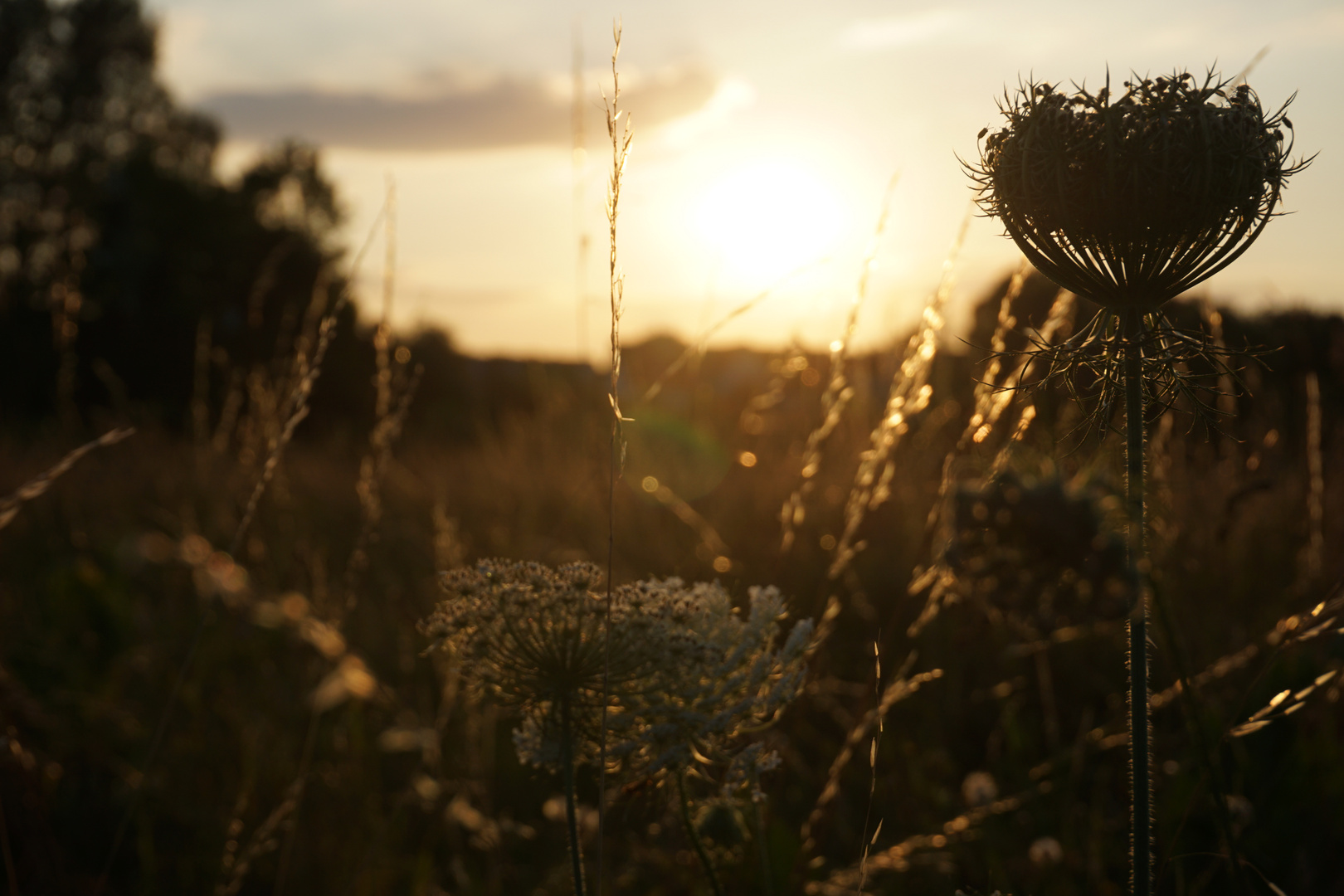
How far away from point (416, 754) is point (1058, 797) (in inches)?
87.1

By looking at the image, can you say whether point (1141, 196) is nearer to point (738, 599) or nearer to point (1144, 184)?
point (1144, 184)

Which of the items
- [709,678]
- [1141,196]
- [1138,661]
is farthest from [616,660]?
[1141,196]

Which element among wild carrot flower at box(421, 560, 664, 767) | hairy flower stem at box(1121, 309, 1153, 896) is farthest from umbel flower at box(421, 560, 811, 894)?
hairy flower stem at box(1121, 309, 1153, 896)

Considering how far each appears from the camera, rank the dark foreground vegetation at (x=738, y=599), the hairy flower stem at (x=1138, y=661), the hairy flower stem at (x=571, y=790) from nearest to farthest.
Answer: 1. the hairy flower stem at (x=1138, y=661)
2. the hairy flower stem at (x=571, y=790)
3. the dark foreground vegetation at (x=738, y=599)

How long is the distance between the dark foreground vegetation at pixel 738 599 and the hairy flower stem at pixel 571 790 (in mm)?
163

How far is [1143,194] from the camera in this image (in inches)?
46.8

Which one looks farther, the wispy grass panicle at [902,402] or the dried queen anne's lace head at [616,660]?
the wispy grass panicle at [902,402]

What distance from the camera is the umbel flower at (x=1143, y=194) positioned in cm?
118

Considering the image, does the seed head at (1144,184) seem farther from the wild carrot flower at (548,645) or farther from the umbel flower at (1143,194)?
the wild carrot flower at (548,645)

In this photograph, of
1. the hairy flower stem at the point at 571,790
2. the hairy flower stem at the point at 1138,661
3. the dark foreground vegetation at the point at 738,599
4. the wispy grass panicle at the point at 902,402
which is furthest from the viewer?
the wispy grass panicle at the point at 902,402

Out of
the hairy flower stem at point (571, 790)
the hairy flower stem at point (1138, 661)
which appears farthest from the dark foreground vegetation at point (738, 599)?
the hairy flower stem at point (571, 790)

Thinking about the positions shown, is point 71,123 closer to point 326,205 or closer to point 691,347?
point 326,205

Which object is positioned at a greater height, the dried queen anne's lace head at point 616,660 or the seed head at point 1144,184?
the seed head at point 1144,184

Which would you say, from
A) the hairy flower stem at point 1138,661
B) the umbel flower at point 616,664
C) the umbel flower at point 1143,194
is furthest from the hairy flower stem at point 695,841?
the umbel flower at point 1143,194
